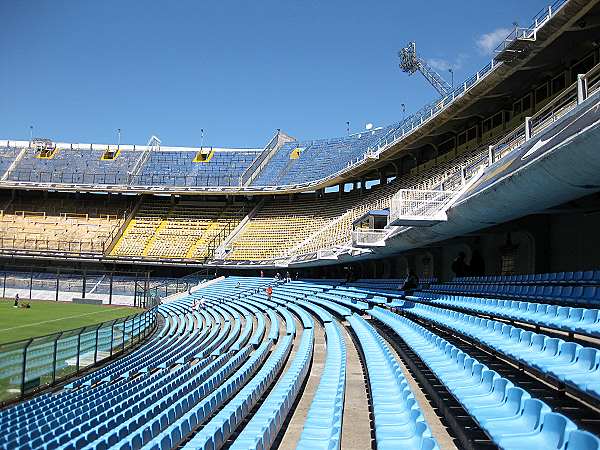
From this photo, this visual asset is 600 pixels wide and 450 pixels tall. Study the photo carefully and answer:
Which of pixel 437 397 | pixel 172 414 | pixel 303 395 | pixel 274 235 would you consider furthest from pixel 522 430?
pixel 274 235

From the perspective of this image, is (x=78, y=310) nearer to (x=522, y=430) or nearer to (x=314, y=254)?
(x=314, y=254)

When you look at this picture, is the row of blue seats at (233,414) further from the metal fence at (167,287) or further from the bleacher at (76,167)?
the bleacher at (76,167)

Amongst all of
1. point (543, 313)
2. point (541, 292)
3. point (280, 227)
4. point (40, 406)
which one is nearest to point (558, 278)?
point (541, 292)

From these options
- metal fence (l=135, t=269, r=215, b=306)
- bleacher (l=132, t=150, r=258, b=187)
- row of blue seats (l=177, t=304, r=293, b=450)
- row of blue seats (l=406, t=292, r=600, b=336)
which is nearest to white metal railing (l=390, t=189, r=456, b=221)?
row of blue seats (l=406, t=292, r=600, b=336)

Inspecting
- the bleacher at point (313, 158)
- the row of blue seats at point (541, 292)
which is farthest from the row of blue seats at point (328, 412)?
the bleacher at point (313, 158)

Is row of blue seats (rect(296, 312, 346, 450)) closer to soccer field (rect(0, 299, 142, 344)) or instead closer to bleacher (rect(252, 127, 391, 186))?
soccer field (rect(0, 299, 142, 344))

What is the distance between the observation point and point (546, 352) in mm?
5141

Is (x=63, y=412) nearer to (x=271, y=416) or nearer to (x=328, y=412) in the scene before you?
(x=271, y=416)

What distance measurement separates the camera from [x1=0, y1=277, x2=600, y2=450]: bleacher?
13.2 ft

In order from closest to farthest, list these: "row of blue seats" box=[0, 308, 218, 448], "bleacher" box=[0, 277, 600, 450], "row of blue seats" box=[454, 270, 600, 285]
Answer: "bleacher" box=[0, 277, 600, 450], "row of blue seats" box=[0, 308, 218, 448], "row of blue seats" box=[454, 270, 600, 285]

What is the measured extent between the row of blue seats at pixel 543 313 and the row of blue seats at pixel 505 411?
3.23ft

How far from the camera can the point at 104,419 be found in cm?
563

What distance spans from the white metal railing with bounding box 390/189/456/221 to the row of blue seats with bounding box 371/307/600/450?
15.6ft

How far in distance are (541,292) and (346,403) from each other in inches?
131
